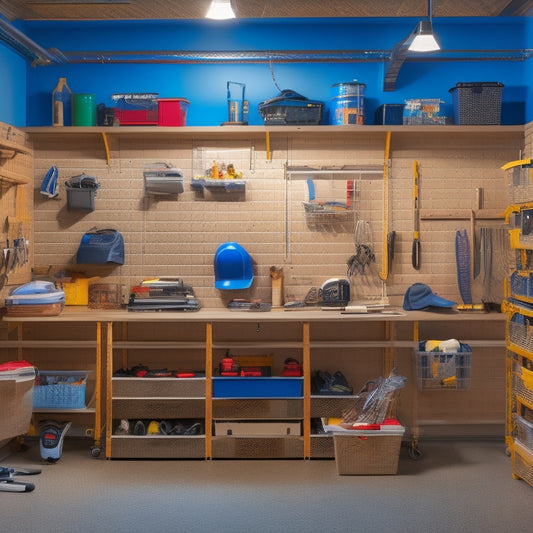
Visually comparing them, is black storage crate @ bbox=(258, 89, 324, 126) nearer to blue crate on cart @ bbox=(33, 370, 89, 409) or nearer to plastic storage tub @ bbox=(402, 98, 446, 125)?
plastic storage tub @ bbox=(402, 98, 446, 125)

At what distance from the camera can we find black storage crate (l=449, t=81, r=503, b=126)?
5566 mm

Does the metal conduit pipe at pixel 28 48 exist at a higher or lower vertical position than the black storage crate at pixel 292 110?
higher

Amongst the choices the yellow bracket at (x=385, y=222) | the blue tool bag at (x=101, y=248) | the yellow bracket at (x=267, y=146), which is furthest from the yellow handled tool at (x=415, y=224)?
the blue tool bag at (x=101, y=248)

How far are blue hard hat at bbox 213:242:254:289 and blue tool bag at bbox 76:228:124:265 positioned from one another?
0.81 m

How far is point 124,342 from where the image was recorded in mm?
5414

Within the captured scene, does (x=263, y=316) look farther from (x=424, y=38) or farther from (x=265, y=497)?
(x=424, y=38)

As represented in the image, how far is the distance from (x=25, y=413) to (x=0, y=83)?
250 centimetres

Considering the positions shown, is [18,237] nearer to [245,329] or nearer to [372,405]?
[245,329]

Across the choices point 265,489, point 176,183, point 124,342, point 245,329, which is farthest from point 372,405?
point 176,183

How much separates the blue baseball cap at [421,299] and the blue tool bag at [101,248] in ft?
7.70

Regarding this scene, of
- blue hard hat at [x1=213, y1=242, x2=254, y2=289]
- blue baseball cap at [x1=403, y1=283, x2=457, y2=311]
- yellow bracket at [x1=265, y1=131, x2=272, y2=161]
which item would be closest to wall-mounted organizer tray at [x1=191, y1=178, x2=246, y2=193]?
yellow bracket at [x1=265, y1=131, x2=272, y2=161]

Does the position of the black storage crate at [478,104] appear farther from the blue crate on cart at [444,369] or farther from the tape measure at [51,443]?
the tape measure at [51,443]

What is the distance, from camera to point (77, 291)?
18.9 ft

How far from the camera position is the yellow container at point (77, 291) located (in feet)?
18.9
